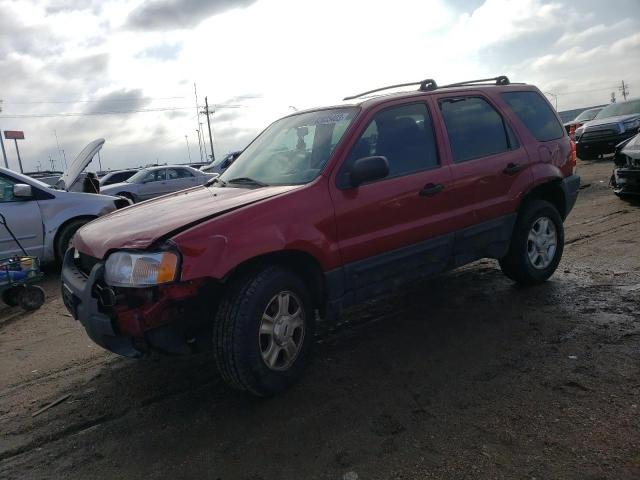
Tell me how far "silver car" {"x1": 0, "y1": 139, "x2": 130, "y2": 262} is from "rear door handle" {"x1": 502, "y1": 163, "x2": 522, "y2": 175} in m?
5.61

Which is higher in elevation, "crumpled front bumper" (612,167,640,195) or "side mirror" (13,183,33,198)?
"side mirror" (13,183,33,198)

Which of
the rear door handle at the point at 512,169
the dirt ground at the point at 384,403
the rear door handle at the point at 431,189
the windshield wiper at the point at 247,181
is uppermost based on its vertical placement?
the windshield wiper at the point at 247,181

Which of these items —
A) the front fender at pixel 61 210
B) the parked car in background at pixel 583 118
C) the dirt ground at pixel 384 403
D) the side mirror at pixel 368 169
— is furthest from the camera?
the parked car in background at pixel 583 118

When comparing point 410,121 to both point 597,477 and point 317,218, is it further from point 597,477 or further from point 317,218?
point 597,477

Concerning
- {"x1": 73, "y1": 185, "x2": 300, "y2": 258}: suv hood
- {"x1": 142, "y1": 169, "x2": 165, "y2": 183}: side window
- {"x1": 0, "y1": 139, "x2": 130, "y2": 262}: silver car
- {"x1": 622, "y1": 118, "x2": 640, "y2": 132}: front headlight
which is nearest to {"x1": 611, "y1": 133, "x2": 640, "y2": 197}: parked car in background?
{"x1": 622, "y1": 118, "x2": 640, "y2": 132}: front headlight

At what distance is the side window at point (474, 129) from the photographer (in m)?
4.30

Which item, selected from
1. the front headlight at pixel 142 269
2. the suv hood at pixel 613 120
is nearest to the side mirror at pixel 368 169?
the front headlight at pixel 142 269

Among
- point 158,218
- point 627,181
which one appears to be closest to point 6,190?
point 158,218

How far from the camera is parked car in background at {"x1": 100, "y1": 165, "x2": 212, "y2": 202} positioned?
1673cm

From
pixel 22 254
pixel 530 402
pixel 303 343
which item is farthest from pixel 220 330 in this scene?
pixel 22 254

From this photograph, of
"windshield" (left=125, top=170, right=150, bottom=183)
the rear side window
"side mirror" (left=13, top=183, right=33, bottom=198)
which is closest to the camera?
the rear side window

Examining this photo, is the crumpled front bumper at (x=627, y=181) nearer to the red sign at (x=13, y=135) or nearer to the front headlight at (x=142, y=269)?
the front headlight at (x=142, y=269)

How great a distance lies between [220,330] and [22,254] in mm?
4957

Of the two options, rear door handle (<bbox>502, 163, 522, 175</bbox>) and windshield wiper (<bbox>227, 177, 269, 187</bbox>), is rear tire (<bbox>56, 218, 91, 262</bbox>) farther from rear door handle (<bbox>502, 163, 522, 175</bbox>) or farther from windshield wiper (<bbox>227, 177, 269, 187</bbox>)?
rear door handle (<bbox>502, 163, 522, 175</bbox>)
